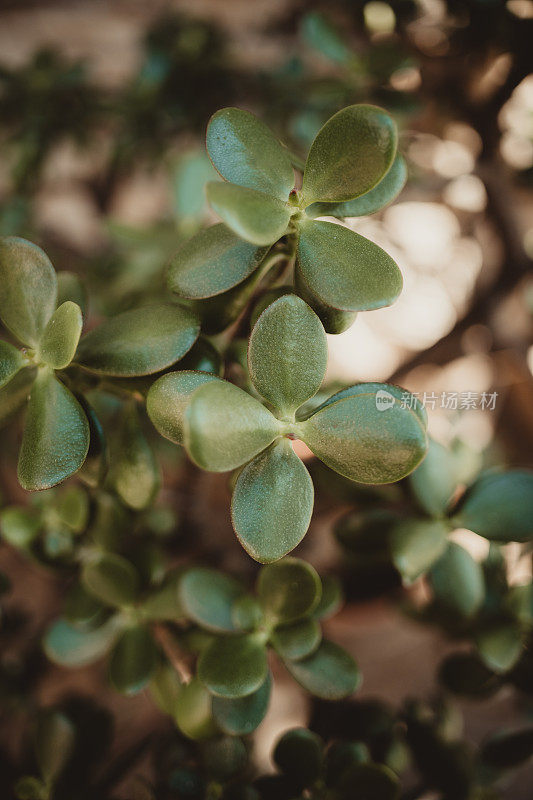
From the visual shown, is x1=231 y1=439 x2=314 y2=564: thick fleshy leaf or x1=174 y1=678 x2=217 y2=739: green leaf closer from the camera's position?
x1=231 y1=439 x2=314 y2=564: thick fleshy leaf

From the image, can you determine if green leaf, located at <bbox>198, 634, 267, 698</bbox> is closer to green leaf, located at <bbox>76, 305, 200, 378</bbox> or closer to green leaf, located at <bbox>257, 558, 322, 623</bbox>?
green leaf, located at <bbox>257, 558, 322, 623</bbox>

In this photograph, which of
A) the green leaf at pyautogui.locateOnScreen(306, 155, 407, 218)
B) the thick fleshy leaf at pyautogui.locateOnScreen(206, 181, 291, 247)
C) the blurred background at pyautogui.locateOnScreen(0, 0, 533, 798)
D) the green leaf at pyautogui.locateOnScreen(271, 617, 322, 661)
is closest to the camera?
the thick fleshy leaf at pyautogui.locateOnScreen(206, 181, 291, 247)

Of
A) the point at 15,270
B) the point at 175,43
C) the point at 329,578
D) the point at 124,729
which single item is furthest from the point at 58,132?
the point at 124,729

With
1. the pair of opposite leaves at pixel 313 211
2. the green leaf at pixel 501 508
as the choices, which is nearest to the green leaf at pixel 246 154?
the pair of opposite leaves at pixel 313 211

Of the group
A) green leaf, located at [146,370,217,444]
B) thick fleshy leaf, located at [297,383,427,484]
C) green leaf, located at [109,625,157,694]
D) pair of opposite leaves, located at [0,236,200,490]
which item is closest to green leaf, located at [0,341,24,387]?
pair of opposite leaves, located at [0,236,200,490]

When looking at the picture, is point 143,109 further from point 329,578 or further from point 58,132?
point 329,578

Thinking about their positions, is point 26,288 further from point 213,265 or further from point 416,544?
point 416,544
